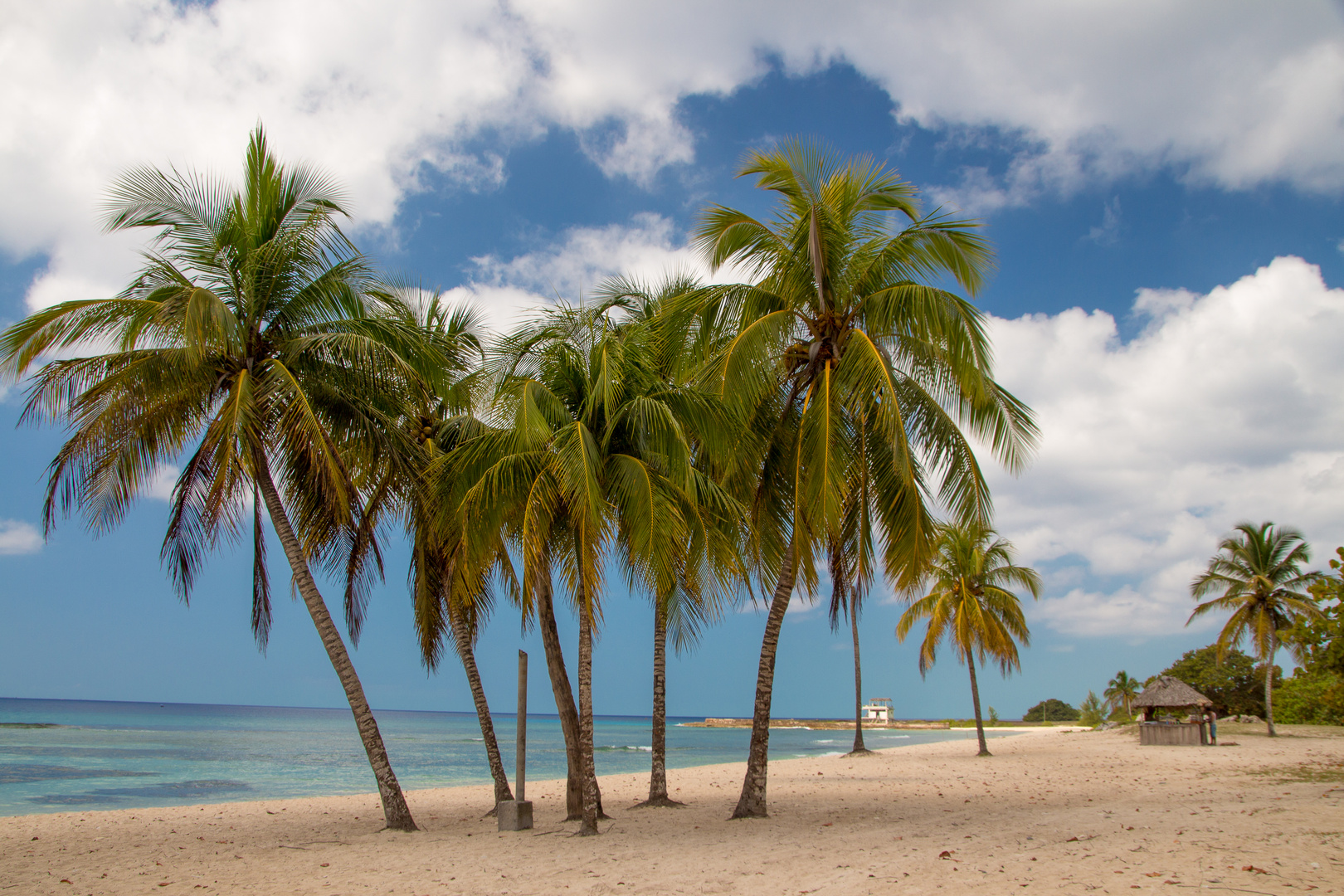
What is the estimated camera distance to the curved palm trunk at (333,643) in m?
9.58

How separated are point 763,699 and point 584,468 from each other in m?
3.73

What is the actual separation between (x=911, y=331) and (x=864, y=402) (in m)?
1.21

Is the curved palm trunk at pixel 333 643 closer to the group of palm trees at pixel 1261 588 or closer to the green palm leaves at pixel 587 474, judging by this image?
the green palm leaves at pixel 587 474

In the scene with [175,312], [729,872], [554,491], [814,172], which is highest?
[814,172]

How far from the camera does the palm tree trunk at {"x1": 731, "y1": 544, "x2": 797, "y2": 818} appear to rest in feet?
31.9

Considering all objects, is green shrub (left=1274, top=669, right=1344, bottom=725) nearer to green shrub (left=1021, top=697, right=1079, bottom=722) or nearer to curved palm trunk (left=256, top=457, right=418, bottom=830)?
curved palm trunk (left=256, top=457, right=418, bottom=830)

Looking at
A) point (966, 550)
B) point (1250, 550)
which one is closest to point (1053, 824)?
point (966, 550)

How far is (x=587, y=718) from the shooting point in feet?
30.2

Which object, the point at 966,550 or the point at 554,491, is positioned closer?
the point at 554,491

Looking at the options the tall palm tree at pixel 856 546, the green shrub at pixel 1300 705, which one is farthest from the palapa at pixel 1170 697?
the tall palm tree at pixel 856 546

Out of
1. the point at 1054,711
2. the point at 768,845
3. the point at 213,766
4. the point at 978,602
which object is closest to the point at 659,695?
the point at 768,845

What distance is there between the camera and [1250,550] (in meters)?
28.5

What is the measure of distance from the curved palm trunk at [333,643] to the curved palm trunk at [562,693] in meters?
2.02

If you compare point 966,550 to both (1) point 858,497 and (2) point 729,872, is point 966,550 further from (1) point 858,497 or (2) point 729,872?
(2) point 729,872
